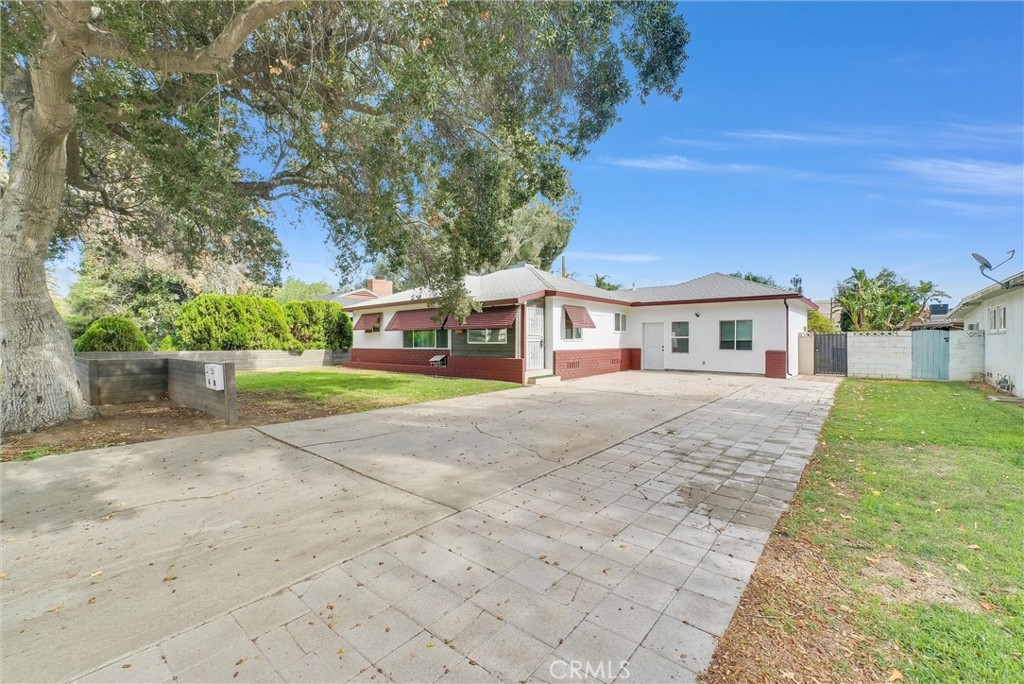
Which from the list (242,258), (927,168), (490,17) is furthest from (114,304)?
(927,168)

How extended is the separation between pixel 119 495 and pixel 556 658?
4752 millimetres

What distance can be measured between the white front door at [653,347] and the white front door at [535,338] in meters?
6.21

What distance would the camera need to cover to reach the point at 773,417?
8086 mm

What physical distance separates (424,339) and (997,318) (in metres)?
18.7

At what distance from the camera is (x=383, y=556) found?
2969 mm

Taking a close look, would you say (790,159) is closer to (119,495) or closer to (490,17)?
(490,17)

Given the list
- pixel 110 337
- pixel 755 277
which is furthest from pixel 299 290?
pixel 755 277

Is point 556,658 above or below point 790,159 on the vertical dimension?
below

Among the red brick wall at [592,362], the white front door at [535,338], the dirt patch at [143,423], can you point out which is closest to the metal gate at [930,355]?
the red brick wall at [592,362]

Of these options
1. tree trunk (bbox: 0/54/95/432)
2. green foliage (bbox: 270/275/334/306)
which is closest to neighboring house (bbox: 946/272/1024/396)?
tree trunk (bbox: 0/54/95/432)

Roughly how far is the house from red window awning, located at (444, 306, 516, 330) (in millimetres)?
42

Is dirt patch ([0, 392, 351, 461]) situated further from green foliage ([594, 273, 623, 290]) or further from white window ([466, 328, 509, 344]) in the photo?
green foliage ([594, 273, 623, 290])

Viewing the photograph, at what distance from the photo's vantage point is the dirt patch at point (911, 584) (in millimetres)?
2398

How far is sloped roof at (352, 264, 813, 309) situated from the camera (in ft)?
47.3
